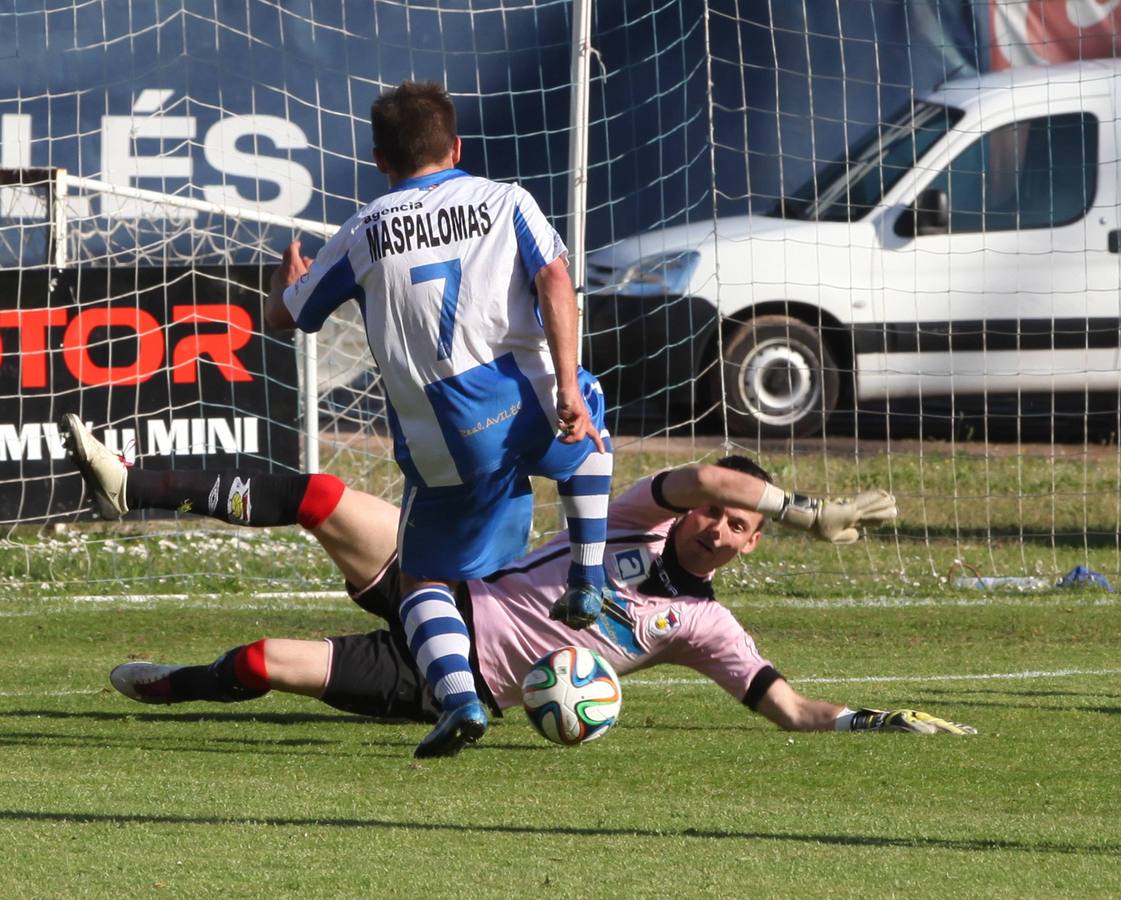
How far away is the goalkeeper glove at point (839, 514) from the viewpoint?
518 centimetres

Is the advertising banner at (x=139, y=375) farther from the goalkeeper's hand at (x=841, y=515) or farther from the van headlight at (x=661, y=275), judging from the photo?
the goalkeeper's hand at (x=841, y=515)

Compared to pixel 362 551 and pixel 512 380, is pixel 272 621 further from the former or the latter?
pixel 512 380

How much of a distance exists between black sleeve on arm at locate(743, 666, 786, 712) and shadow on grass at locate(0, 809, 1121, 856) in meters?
1.43

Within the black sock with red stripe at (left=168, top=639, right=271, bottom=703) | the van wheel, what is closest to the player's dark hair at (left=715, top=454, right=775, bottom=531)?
the black sock with red stripe at (left=168, top=639, right=271, bottom=703)

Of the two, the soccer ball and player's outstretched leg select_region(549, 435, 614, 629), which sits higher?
player's outstretched leg select_region(549, 435, 614, 629)

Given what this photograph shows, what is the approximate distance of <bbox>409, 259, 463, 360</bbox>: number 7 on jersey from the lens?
5062 mm

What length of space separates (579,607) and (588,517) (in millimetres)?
306

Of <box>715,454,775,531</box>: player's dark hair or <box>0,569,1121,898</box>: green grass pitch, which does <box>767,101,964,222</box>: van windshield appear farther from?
<box>715,454,775,531</box>: player's dark hair

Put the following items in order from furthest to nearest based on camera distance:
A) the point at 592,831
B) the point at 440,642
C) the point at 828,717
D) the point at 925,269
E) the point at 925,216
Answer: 1. the point at 925,269
2. the point at 925,216
3. the point at 828,717
4. the point at 440,642
5. the point at 592,831

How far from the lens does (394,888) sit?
375cm

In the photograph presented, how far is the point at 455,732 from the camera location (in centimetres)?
464

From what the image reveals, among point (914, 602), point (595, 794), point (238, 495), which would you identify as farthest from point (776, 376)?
point (595, 794)

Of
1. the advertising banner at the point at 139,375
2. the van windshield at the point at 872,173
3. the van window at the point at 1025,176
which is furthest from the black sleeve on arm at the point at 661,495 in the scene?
the van window at the point at 1025,176

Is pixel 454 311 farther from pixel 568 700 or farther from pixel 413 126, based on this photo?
pixel 568 700
